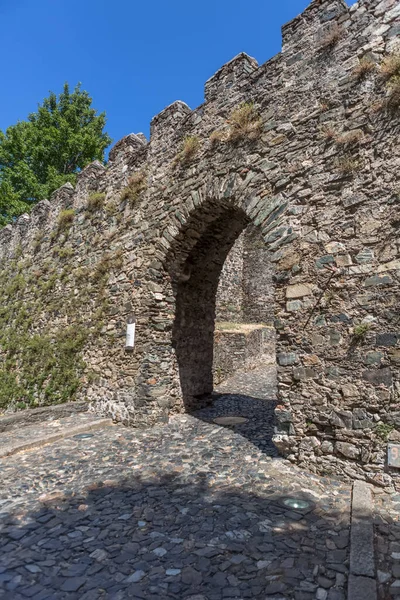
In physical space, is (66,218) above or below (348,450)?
above

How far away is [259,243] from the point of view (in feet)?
54.6

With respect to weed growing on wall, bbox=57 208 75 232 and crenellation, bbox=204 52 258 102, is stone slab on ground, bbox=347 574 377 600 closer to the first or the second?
crenellation, bbox=204 52 258 102

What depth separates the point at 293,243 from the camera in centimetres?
421

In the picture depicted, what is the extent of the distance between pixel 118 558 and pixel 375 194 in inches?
146

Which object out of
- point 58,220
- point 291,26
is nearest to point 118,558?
point 291,26

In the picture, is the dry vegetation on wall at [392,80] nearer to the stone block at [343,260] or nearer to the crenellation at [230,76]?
the stone block at [343,260]

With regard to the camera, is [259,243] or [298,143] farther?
[259,243]

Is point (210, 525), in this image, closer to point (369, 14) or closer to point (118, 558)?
point (118, 558)

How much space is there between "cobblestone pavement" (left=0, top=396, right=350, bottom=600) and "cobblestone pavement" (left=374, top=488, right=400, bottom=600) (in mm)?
208

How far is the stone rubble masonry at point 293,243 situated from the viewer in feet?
11.7

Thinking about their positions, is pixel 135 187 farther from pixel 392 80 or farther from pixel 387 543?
pixel 387 543

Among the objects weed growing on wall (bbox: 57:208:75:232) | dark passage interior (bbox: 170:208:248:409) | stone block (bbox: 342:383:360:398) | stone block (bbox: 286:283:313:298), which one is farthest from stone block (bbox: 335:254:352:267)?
weed growing on wall (bbox: 57:208:75:232)

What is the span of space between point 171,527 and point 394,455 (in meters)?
1.94

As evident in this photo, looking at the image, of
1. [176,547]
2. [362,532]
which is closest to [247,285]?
[362,532]
